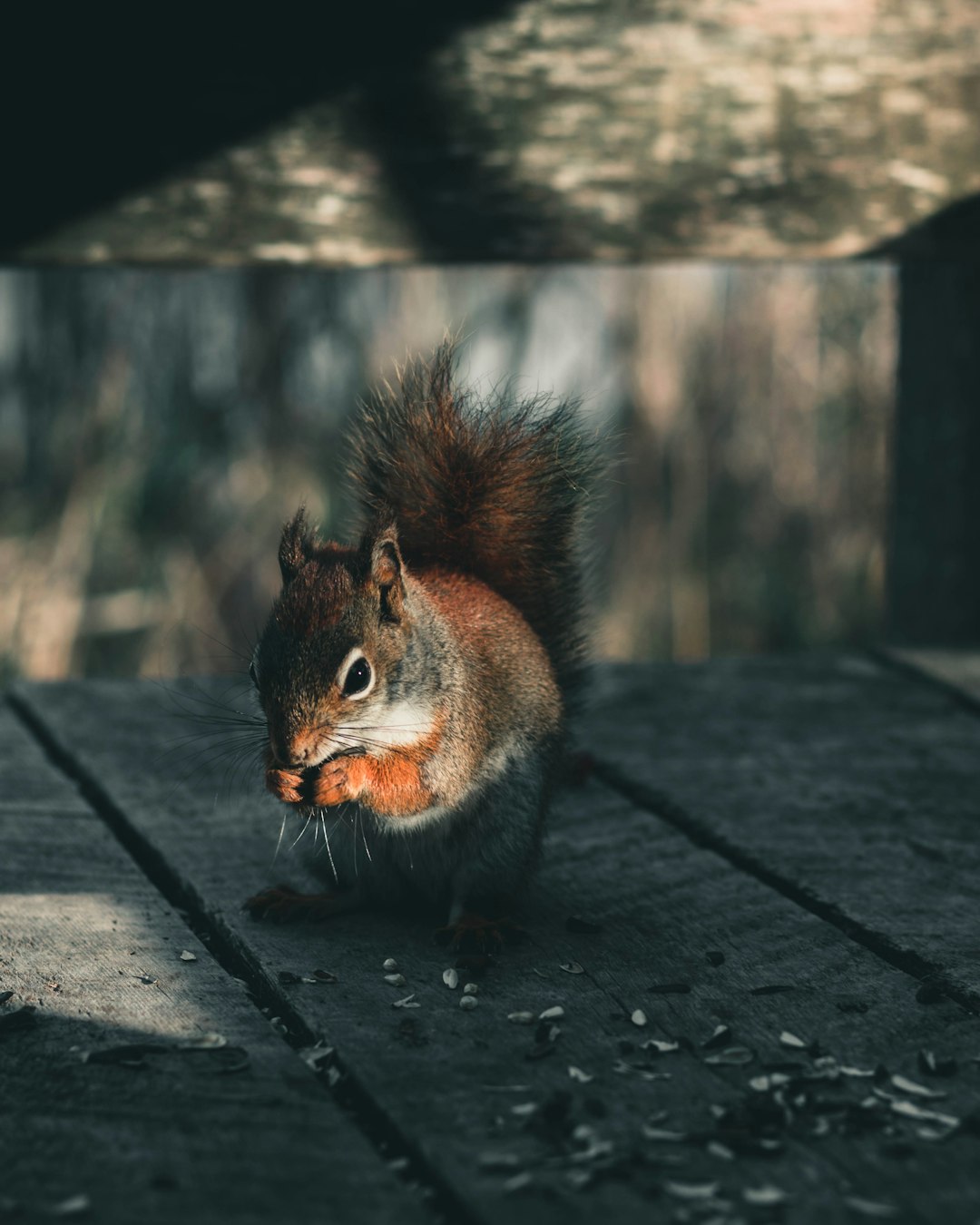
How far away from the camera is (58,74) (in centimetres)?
197

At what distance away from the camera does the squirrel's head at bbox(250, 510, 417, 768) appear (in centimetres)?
151

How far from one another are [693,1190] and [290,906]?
1.96ft

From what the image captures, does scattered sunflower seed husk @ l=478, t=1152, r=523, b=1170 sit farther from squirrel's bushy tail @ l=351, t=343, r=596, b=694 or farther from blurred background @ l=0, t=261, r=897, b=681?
blurred background @ l=0, t=261, r=897, b=681

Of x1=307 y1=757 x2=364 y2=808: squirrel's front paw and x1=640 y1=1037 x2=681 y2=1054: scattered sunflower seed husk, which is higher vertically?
x1=307 y1=757 x2=364 y2=808: squirrel's front paw

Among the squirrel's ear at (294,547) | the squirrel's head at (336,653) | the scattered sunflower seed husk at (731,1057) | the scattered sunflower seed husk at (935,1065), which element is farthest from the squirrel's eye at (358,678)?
the scattered sunflower seed husk at (935,1065)

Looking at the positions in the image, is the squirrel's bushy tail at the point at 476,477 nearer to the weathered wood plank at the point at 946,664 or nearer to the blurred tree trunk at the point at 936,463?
the weathered wood plank at the point at 946,664

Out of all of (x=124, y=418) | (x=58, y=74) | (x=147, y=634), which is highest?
(x=58, y=74)

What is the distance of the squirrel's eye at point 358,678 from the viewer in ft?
5.02

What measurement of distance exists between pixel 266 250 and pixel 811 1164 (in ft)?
4.50

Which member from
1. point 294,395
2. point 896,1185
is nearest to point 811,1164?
point 896,1185

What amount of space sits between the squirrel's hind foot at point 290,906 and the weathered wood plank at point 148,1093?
0.07 metres

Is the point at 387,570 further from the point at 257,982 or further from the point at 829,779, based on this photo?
the point at 829,779

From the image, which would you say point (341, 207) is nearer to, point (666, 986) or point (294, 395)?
point (666, 986)

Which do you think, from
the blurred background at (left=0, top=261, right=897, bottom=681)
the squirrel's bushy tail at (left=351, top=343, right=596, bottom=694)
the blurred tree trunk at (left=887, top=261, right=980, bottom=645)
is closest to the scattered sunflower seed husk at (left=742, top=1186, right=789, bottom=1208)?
the squirrel's bushy tail at (left=351, top=343, right=596, bottom=694)
